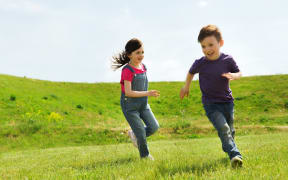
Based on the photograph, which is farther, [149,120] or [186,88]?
[149,120]

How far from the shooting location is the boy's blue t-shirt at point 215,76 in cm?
459

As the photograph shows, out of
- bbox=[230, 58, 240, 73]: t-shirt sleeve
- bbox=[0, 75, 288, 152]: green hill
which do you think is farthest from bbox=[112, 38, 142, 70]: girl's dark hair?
bbox=[0, 75, 288, 152]: green hill

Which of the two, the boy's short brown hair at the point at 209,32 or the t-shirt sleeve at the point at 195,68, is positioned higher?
the boy's short brown hair at the point at 209,32

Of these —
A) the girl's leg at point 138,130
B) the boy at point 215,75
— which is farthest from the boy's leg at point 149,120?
the boy at point 215,75

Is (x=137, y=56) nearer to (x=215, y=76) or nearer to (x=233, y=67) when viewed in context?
(x=215, y=76)

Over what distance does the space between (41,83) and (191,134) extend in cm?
1884

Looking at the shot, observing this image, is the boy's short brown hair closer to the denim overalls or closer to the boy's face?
the boy's face

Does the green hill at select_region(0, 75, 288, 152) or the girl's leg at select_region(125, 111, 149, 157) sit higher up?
the girl's leg at select_region(125, 111, 149, 157)

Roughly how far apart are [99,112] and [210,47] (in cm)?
1926

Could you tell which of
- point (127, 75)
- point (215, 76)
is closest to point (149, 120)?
point (127, 75)

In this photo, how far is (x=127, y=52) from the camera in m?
5.47

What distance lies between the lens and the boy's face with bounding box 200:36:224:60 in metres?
4.48

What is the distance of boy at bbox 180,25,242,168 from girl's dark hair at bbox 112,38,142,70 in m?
1.21

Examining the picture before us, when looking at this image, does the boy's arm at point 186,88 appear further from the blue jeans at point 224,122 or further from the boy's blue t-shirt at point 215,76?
the blue jeans at point 224,122
